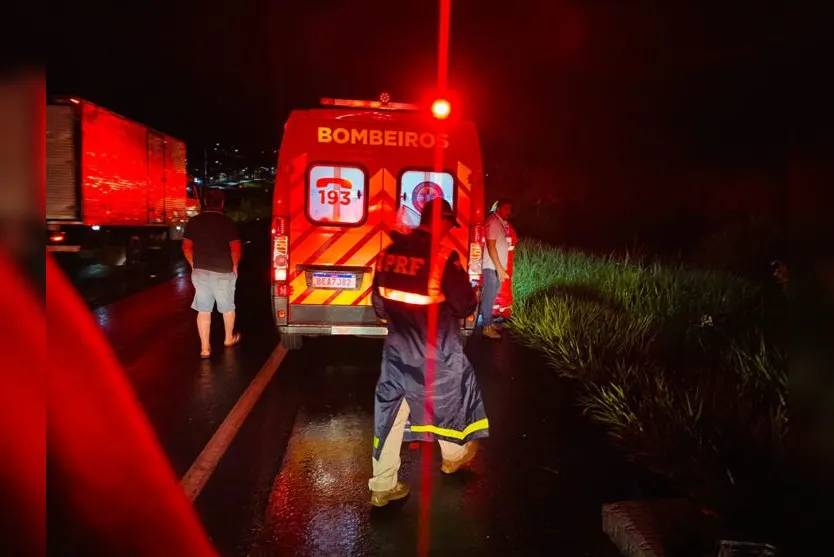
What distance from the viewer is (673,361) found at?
6676 mm

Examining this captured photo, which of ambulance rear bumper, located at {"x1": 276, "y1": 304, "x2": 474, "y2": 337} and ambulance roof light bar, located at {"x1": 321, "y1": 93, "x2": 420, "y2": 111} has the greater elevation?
ambulance roof light bar, located at {"x1": 321, "y1": 93, "x2": 420, "y2": 111}

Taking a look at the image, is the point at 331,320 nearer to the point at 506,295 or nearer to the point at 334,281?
the point at 334,281

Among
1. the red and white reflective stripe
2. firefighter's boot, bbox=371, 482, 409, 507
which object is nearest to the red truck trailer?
the red and white reflective stripe

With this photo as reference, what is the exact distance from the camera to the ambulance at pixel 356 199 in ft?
22.1

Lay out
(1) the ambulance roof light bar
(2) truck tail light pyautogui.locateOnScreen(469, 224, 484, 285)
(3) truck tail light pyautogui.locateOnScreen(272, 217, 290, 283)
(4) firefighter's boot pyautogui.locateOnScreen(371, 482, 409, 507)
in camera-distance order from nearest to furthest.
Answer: (4) firefighter's boot pyautogui.locateOnScreen(371, 482, 409, 507) < (3) truck tail light pyautogui.locateOnScreen(272, 217, 290, 283) < (1) the ambulance roof light bar < (2) truck tail light pyautogui.locateOnScreen(469, 224, 484, 285)

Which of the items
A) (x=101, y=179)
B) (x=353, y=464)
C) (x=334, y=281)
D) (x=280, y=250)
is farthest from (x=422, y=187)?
(x=101, y=179)

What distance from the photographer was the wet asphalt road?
384cm

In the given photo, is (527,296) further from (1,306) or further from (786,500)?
(786,500)

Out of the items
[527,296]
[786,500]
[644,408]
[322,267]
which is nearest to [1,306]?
[322,267]

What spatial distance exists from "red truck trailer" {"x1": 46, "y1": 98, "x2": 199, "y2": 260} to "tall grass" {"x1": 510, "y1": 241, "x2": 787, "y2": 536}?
927 centimetres

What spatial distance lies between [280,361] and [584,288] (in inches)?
181

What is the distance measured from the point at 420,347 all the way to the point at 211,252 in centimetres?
389

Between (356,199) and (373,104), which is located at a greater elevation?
(373,104)

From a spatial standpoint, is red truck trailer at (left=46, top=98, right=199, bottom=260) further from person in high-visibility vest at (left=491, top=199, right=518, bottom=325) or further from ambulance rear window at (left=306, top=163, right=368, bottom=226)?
person in high-visibility vest at (left=491, top=199, right=518, bottom=325)
